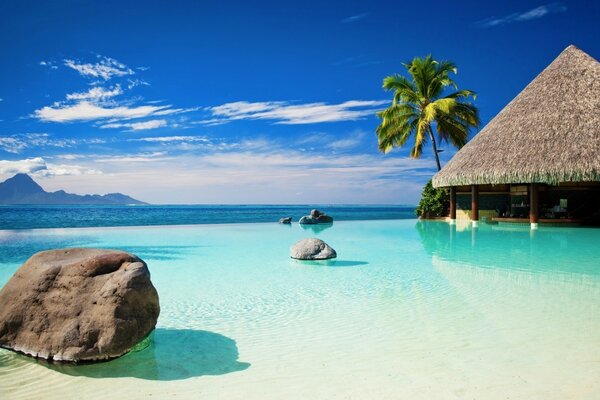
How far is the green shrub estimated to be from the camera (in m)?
20.0

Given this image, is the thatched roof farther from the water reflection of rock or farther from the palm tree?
the water reflection of rock

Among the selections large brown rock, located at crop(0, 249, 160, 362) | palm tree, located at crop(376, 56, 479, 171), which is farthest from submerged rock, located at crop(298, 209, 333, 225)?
large brown rock, located at crop(0, 249, 160, 362)

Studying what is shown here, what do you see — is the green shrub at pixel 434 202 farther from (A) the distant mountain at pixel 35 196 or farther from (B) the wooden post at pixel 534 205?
(A) the distant mountain at pixel 35 196

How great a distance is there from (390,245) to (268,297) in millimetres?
6121

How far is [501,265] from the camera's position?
7508mm

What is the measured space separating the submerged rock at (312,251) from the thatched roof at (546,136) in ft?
29.0

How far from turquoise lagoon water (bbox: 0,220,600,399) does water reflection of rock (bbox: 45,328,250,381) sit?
14 mm

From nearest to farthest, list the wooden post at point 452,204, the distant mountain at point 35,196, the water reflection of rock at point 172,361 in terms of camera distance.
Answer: the water reflection of rock at point 172,361 → the wooden post at point 452,204 → the distant mountain at point 35,196

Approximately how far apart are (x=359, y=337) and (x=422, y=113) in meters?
19.1

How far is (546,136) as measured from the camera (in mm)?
14617

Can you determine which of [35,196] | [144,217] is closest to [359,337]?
[144,217]

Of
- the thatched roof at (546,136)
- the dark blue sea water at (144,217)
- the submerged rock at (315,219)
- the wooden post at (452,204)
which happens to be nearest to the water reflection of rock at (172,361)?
the thatched roof at (546,136)

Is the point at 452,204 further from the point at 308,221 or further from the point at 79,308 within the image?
the point at 79,308

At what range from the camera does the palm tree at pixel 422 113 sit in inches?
835
